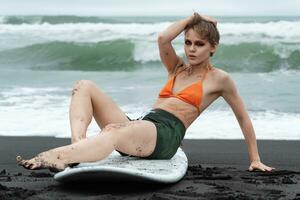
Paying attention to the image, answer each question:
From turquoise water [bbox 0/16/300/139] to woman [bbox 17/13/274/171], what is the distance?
8.20 ft

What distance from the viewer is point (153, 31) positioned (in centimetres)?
2509

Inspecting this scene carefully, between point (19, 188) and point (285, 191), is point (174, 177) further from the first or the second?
point (19, 188)

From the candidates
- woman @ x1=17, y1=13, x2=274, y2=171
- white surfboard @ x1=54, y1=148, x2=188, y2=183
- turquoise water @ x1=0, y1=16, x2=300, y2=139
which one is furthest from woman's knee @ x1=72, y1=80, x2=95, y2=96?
turquoise water @ x1=0, y1=16, x2=300, y2=139

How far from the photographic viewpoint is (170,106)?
488cm

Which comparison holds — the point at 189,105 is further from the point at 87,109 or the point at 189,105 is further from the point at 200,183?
the point at 87,109

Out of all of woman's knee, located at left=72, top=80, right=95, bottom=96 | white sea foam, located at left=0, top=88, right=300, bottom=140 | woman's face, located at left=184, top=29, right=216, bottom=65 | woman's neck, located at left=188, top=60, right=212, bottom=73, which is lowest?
white sea foam, located at left=0, top=88, right=300, bottom=140

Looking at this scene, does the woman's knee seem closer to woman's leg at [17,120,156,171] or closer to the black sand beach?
woman's leg at [17,120,156,171]

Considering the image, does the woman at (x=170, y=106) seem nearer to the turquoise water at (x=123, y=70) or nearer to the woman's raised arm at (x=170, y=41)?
the woman's raised arm at (x=170, y=41)

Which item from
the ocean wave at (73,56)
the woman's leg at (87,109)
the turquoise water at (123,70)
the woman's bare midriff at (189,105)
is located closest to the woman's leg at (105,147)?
the woman's leg at (87,109)

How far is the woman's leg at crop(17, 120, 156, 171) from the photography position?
13.6 ft

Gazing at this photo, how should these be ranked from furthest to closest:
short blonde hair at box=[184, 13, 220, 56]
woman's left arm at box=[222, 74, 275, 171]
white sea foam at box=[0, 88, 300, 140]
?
white sea foam at box=[0, 88, 300, 140]
woman's left arm at box=[222, 74, 275, 171]
short blonde hair at box=[184, 13, 220, 56]

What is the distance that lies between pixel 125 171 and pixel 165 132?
585 mm

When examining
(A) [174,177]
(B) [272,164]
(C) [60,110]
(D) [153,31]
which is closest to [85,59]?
(D) [153,31]

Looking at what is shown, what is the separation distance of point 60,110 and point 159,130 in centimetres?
482
